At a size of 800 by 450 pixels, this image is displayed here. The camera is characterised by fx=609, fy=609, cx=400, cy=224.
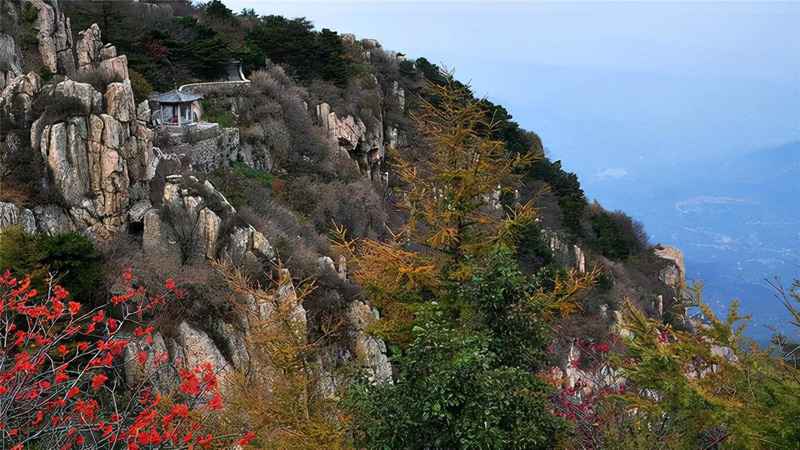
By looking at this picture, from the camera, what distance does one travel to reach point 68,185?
1520cm

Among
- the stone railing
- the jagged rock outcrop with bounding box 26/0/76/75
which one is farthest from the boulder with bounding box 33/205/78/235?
the stone railing

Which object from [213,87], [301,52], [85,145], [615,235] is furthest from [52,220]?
[615,235]

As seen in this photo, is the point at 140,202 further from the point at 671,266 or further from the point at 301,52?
the point at 671,266

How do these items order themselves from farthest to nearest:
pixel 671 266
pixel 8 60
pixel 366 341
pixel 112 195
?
pixel 671 266 → pixel 8 60 → pixel 112 195 → pixel 366 341

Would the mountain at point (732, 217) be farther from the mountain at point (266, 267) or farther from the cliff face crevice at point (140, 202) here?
the cliff face crevice at point (140, 202)

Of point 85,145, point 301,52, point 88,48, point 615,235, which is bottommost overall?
point 615,235

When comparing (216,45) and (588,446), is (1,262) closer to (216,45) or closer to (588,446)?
(588,446)

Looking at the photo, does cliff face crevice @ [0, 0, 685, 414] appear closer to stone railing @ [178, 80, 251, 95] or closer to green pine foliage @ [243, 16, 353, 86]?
stone railing @ [178, 80, 251, 95]

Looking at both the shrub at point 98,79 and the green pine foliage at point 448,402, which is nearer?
the green pine foliage at point 448,402

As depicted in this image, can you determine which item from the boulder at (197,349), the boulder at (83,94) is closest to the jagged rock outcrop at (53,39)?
the boulder at (83,94)

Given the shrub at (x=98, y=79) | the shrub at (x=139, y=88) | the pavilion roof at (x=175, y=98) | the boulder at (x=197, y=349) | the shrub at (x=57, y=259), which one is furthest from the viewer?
the pavilion roof at (x=175, y=98)

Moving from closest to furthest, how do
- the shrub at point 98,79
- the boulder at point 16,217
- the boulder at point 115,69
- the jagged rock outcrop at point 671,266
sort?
the boulder at point 16,217, the shrub at point 98,79, the boulder at point 115,69, the jagged rock outcrop at point 671,266

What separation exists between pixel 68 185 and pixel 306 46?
2349 centimetres

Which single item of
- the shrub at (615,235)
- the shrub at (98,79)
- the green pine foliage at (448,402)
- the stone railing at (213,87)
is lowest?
the shrub at (615,235)
